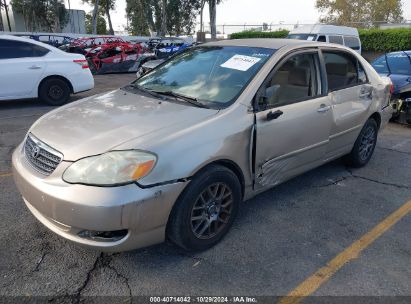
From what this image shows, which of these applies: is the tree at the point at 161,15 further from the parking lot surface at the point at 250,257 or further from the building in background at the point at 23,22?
the parking lot surface at the point at 250,257

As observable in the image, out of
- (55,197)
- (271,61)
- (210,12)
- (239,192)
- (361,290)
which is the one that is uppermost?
(210,12)

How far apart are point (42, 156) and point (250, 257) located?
1.77m

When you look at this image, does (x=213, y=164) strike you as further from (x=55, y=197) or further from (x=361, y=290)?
(x=361, y=290)

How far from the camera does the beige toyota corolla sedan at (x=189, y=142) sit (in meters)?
2.46

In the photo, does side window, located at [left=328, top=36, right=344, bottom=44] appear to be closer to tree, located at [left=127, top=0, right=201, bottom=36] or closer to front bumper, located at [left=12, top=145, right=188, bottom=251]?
front bumper, located at [left=12, top=145, right=188, bottom=251]

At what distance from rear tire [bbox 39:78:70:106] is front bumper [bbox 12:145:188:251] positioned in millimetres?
6355

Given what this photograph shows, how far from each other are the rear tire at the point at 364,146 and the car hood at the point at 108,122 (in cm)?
256

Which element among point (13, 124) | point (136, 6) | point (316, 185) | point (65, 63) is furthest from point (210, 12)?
point (316, 185)

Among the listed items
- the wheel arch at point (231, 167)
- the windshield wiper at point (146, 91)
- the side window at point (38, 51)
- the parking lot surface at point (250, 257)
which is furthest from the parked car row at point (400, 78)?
the side window at point (38, 51)

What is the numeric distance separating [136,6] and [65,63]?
138 ft

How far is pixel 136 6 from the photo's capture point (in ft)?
154

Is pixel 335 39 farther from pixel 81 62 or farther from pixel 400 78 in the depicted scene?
pixel 81 62

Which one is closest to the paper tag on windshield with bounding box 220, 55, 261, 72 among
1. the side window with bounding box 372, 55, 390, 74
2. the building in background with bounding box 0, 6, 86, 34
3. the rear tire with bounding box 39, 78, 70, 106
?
the side window with bounding box 372, 55, 390, 74

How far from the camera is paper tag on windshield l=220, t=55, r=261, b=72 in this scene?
3.44 meters
